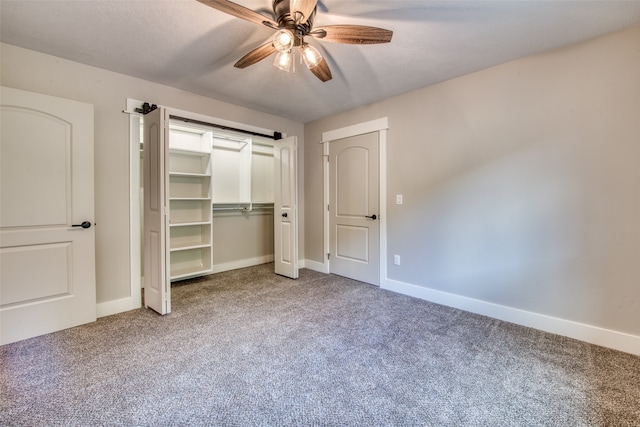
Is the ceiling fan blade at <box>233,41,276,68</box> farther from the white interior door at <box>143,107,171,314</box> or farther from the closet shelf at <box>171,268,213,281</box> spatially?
the closet shelf at <box>171,268,213,281</box>

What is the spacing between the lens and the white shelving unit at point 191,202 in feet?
13.1

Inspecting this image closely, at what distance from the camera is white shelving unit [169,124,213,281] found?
398cm

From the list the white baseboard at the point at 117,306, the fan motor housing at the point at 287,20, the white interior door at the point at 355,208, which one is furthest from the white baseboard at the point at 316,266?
the fan motor housing at the point at 287,20

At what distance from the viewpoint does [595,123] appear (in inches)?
86.7

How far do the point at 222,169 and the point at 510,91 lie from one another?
3.99 meters

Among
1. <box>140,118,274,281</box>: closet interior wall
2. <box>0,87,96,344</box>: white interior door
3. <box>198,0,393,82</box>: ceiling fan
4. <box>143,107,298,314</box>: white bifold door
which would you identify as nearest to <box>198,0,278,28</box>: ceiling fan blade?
<box>198,0,393,82</box>: ceiling fan

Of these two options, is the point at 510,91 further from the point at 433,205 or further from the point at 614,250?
the point at 614,250

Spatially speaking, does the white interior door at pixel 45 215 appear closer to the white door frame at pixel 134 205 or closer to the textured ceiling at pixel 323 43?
the white door frame at pixel 134 205

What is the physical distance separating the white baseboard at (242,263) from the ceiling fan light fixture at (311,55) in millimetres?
3442

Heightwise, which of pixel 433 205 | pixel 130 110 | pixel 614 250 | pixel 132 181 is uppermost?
pixel 130 110

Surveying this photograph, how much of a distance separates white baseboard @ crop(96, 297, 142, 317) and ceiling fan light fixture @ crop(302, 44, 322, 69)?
2958mm

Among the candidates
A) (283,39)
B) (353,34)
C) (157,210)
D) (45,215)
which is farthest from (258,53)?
(45,215)

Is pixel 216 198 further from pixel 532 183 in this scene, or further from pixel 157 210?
pixel 532 183

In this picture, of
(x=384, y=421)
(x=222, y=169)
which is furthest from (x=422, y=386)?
(x=222, y=169)
